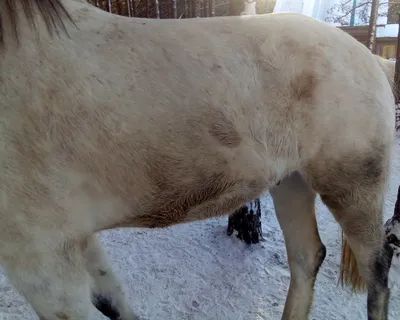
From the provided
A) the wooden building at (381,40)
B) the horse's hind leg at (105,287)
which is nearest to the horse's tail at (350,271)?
the horse's hind leg at (105,287)

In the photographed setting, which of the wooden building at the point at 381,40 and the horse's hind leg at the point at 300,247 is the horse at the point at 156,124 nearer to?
the horse's hind leg at the point at 300,247

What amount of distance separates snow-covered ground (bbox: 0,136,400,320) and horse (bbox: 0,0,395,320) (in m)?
1.12

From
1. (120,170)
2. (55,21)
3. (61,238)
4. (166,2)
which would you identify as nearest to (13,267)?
(61,238)

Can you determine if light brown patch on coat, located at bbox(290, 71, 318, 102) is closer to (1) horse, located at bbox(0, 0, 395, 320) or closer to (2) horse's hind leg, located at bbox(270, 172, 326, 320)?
(1) horse, located at bbox(0, 0, 395, 320)

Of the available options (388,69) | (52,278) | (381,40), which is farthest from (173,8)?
(381,40)

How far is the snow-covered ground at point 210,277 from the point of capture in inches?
100

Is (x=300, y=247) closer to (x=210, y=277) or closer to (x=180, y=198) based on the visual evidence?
(x=210, y=277)

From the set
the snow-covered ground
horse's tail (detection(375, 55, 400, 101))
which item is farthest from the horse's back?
the snow-covered ground

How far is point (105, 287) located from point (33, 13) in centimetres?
137

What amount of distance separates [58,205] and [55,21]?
0.65 m

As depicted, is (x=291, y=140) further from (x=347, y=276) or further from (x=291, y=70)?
(x=347, y=276)

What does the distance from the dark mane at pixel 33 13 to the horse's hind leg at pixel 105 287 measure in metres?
0.99

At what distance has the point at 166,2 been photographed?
17.1ft

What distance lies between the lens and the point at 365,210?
5.93ft
